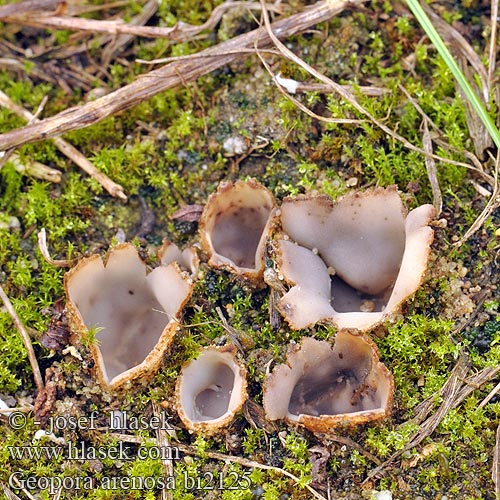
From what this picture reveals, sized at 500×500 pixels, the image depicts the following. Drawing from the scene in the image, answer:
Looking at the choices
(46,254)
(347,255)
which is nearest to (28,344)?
(46,254)

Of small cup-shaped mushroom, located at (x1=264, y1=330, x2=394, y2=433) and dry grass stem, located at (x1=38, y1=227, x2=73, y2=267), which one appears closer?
small cup-shaped mushroom, located at (x1=264, y1=330, x2=394, y2=433)

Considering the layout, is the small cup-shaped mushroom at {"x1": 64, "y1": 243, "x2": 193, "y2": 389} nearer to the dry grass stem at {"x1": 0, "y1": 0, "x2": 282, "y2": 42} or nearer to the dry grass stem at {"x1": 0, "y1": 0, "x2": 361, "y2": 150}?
the dry grass stem at {"x1": 0, "y1": 0, "x2": 361, "y2": 150}

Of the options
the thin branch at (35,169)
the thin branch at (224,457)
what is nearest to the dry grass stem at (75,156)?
the thin branch at (35,169)

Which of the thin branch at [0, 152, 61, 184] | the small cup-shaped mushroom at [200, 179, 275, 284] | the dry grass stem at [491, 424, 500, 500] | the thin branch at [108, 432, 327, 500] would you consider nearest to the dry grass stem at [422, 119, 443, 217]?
the small cup-shaped mushroom at [200, 179, 275, 284]

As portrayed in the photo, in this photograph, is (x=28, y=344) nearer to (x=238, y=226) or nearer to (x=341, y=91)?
(x=238, y=226)

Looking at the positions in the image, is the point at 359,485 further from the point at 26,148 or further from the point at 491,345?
the point at 26,148

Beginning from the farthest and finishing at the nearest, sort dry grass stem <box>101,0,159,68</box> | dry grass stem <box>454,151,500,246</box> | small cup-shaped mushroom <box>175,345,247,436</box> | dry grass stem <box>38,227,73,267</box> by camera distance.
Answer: dry grass stem <box>101,0,159,68</box> → dry grass stem <box>38,227,73,267</box> → dry grass stem <box>454,151,500,246</box> → small cup-shaped mushroom <box>175,345,247,436</box>

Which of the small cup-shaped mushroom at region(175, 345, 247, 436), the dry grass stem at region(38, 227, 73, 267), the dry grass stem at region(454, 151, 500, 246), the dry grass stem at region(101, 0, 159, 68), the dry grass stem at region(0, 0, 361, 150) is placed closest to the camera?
the small cup-shaped mushroom at region(175, 345, 247, 436)

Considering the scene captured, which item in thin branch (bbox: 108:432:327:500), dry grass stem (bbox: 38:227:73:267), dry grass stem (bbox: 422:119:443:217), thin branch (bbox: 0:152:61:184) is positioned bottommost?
thin branch (bbox: 108:432:327:500)
